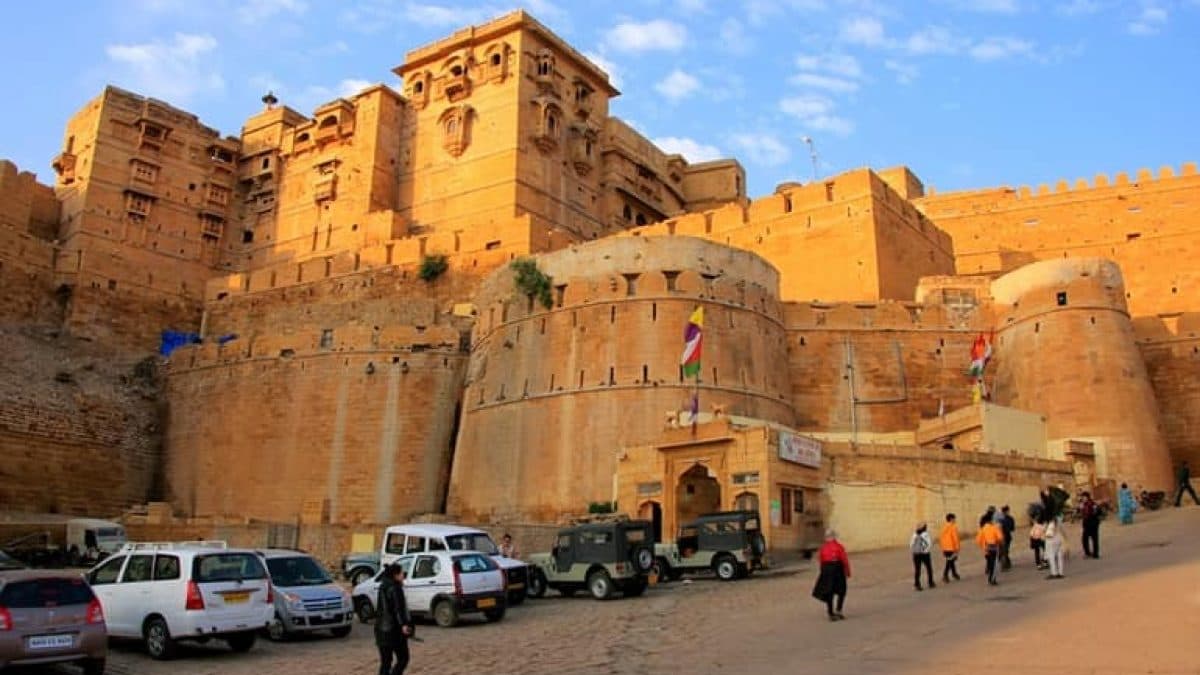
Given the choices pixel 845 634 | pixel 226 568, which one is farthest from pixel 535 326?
pixel 845 634

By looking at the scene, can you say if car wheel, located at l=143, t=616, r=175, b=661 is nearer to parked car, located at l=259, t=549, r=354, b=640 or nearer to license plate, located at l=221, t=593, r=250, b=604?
license plate, located at l=221, t=593, r=250, b=604

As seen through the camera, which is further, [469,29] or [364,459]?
[469,29]

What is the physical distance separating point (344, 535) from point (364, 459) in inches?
258

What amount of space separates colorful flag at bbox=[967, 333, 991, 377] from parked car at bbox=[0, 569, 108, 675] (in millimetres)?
23617

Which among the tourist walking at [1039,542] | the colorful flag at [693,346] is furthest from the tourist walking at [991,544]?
the colorful flag at [693,346]

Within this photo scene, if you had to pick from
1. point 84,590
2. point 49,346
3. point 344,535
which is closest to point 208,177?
point 49,346

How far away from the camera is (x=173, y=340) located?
4269 cm

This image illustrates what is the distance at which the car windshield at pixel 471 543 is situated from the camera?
1484 cm

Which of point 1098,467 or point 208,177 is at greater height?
point 208,177

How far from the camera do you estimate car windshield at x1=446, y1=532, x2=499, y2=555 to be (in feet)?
48.7

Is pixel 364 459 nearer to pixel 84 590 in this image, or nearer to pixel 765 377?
pixel 765 377

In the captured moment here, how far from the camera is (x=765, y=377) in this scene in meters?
27.2

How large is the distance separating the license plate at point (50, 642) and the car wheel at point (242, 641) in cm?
207

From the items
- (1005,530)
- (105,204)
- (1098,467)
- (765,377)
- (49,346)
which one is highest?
(105,204)
